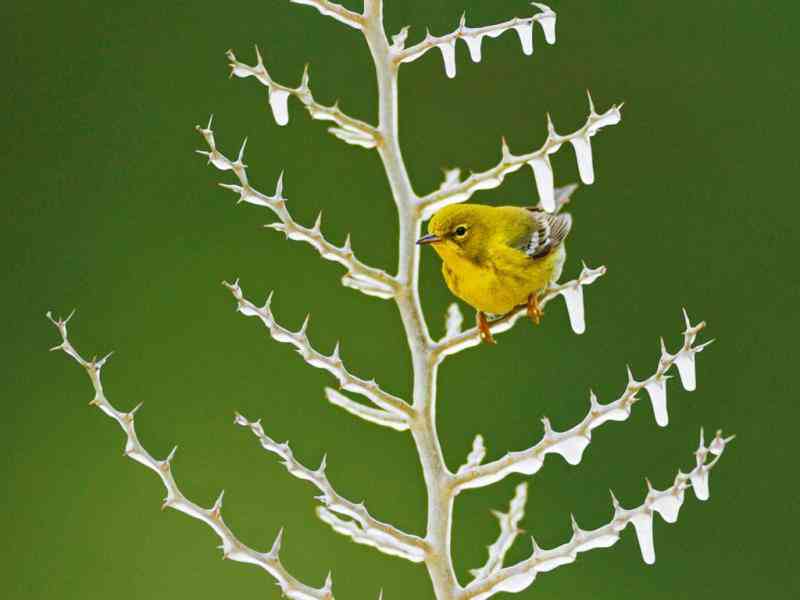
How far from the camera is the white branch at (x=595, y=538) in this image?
796mm

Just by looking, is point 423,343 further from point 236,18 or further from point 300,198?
point 236,18

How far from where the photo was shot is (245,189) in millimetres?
838

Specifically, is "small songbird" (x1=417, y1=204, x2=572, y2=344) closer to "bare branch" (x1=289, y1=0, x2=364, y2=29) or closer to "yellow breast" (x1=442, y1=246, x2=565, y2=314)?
"yellow breast" (x1=442, y1=246, x2=565, y2=314)

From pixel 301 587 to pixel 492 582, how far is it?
13 cm

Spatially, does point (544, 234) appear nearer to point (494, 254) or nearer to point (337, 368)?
point (494, 254)

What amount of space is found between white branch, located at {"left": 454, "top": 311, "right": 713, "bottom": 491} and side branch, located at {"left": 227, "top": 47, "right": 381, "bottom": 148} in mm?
236

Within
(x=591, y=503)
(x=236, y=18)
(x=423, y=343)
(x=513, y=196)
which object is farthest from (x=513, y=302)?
(x=236, y=18)

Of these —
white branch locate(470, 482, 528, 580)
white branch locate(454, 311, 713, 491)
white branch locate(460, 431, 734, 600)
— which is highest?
white branch locate(454, 311, 713, 491)

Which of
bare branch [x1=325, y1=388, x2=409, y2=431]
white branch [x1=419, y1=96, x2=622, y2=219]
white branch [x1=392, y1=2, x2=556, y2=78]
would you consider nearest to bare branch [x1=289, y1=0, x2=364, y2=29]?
white branch [x1=392, y1=2, x2=556, y2=78]

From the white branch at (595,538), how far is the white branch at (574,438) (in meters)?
0.05

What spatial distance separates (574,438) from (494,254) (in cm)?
67

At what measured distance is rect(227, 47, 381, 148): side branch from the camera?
32.7 inches

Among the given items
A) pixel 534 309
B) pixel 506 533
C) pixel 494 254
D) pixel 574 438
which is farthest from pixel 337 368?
pixel 494 254

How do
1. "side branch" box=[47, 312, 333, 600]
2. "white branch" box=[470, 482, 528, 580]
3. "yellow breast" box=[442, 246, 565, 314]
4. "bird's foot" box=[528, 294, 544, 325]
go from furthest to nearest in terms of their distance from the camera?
1. "yellow breast" box=[442, 246, 565, 314]
2. "bird's foot" box=[528, 294, 544, 325]
3. "white branch" box=[470, 482, 528, 580]
4. "side branch" box=[47, 312, 333, 600]
